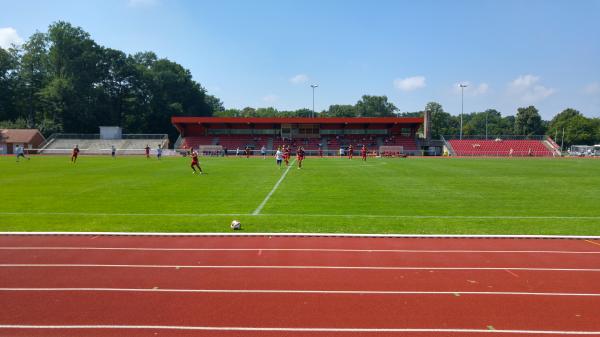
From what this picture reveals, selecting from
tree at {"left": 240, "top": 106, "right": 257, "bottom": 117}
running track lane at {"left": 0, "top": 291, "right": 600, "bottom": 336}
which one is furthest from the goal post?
tree at {"left": 240, "top": 106, "right": 257, "bottom": 117}

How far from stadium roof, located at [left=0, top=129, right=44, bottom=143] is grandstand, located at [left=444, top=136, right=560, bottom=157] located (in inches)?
2610

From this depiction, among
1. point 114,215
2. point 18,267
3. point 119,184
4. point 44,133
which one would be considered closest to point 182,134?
point 44,133

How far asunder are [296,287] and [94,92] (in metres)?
87.7

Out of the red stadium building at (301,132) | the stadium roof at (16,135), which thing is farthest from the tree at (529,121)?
the stadium roof at (16,135)

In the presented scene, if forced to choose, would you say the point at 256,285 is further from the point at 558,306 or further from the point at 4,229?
the point at 4,229

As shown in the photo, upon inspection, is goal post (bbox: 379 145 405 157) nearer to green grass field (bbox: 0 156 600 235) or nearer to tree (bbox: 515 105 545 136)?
green grass field (bbox: 0 156 600 235)

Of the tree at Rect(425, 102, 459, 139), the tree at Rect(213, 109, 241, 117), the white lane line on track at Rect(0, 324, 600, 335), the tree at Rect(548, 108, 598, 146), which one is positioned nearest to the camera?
the white lane line on track at Rect(0, 324, 600, 335)

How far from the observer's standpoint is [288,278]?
6.80 meters

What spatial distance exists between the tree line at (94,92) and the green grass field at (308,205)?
207 feet

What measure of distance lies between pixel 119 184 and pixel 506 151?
200 ft

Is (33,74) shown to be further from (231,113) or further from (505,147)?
(505,147)

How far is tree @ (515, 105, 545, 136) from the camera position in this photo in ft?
350

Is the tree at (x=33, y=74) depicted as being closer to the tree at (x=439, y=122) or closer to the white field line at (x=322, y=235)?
the white field line at (x=322, y=235)

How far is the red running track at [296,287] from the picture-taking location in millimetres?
5105
